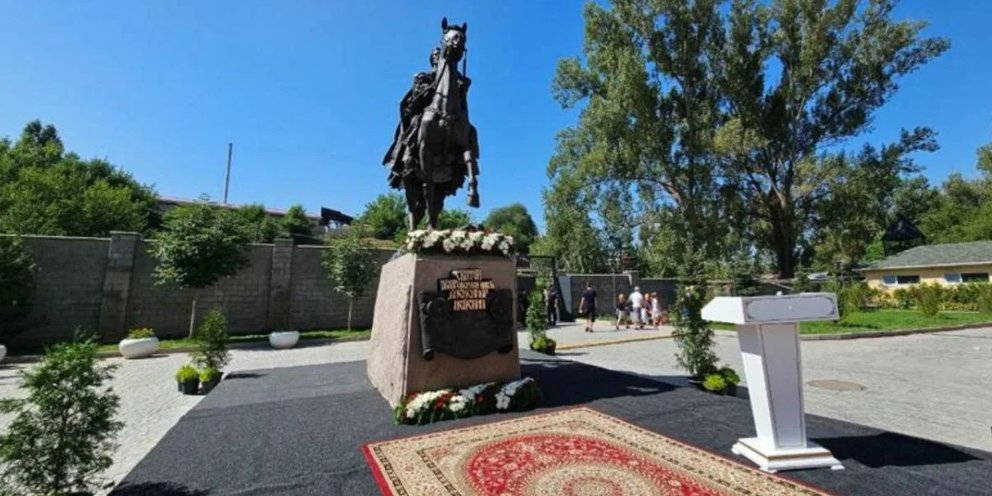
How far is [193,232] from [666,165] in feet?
75.5

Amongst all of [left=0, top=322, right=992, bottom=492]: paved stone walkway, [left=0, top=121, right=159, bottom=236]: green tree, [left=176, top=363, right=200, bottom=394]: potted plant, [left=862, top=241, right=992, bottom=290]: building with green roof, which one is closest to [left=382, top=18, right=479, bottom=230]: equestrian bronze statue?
[left=176, top=363, right=200, bottom=394]: potted plant

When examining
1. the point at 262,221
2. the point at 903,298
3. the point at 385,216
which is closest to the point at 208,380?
the point at 262,221

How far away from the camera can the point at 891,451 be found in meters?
4.27

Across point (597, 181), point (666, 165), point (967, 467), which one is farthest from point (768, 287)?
point (967, 467)

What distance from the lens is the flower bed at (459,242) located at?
608cm

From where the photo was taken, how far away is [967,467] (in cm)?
388

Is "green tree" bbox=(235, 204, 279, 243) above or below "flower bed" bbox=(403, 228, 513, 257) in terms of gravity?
above

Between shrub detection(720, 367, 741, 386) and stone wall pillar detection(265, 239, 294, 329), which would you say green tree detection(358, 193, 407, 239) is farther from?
shrub detection(720, 367, 741, 386)

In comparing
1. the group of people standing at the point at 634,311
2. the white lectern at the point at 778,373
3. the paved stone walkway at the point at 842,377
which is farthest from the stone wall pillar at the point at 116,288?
the white lectern at the point at 778,373

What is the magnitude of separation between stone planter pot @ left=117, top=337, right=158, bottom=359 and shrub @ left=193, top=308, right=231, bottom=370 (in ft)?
17.7

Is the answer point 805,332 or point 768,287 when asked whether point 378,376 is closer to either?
point 805,332

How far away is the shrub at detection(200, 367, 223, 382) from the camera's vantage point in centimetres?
820

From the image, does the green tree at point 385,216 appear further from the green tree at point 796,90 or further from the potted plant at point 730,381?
the potted plant at point 730,381

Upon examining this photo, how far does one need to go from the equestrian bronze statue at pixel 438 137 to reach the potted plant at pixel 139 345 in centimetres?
1010
